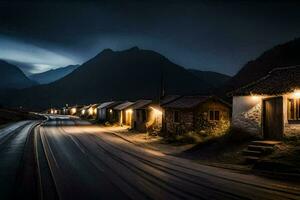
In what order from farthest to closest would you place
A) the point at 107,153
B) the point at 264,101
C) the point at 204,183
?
the point at 107,153, the point at 264,101, the point at 204,183

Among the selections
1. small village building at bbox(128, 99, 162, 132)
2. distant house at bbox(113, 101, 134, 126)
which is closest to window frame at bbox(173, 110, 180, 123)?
small village building at bbox(128, 99, 162, 132)

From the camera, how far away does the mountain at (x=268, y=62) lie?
8138 centimetres

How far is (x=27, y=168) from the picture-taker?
57.6 feet

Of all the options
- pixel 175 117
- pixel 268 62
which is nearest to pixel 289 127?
pixel 175 117

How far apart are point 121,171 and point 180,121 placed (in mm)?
18589

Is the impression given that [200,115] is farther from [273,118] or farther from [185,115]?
[273,118]

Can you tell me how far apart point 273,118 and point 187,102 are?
1534 centimetres

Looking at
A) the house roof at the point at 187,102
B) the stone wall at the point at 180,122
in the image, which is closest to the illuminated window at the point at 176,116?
the stone wall at the point at 180,122

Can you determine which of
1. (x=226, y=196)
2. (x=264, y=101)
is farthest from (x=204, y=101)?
(x=226, y=196)

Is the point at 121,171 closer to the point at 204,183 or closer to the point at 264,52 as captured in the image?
the point at 204,183

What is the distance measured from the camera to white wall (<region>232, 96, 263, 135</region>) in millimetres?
21609

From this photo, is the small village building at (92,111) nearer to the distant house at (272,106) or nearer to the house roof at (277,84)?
the house roof at (277,84)

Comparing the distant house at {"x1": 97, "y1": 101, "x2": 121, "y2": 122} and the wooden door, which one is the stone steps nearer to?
the wooden door

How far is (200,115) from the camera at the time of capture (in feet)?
107
